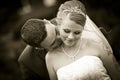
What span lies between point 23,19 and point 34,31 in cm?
33

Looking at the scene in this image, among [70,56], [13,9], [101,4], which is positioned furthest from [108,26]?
[13,9]

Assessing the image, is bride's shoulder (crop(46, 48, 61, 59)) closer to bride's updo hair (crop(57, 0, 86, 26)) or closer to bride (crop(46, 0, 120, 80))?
bride (crop(46, 0, 120, 80))

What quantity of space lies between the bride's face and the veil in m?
0.05

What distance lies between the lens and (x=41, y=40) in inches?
62.3

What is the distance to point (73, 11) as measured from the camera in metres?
1.58

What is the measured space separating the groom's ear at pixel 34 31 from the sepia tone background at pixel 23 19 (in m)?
0.17

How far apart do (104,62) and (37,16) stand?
0.34 m

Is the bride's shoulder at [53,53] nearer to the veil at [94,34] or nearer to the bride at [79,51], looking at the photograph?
the bride at [79,51]

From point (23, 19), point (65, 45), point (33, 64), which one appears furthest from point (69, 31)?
point (23, 19)

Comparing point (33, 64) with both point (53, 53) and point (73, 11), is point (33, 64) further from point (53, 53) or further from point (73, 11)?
point (73, 11)

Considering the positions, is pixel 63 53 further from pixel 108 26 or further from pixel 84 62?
pixel 108 26

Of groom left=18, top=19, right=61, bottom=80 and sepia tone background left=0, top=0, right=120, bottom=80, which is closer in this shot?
groom left=18, top=19, right=61, bottom=80

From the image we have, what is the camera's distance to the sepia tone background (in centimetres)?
179

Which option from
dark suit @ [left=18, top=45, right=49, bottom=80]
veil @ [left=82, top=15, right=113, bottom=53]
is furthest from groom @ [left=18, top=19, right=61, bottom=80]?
veil @ [left=82, top=15, right=113, bottom=53]
